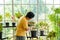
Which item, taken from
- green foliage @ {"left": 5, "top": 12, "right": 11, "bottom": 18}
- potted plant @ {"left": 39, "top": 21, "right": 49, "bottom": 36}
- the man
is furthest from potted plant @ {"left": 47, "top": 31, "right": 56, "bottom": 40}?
green foliage @ {"left": 5, "top": 12, "right": 11, "bottom": 18}

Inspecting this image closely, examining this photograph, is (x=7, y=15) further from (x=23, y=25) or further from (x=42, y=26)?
(x=23, y=25)

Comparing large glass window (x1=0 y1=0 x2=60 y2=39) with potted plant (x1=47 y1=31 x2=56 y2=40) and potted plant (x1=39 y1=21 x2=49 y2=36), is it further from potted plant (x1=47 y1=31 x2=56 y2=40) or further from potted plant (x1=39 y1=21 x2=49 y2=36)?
potted plant (x1=47 y1=31 x2=56 y2=40)

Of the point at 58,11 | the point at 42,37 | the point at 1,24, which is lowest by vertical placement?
the point at 42,37

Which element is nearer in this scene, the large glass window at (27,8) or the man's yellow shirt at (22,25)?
the man's yellow shirt at (22,25)

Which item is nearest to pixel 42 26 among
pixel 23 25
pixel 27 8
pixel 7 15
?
pixel 27 8

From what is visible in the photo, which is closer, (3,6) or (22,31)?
(22,31)

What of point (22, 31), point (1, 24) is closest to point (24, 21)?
point (22, 31)

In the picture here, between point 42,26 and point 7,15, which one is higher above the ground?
point 7,15

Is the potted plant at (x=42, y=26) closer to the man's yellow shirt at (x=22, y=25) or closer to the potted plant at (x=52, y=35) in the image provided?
the potted plant at (x=52, y=35)

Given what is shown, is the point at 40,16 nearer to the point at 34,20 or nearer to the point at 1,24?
the point at 34,20

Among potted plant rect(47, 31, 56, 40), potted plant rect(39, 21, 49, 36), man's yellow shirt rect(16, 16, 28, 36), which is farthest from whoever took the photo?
potted plant rect(39, 21, 49, 36)

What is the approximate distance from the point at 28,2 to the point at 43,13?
583 millimetres

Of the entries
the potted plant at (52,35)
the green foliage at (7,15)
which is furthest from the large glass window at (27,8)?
the potted plant at (52,35)

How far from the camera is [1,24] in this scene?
18.9 ft
